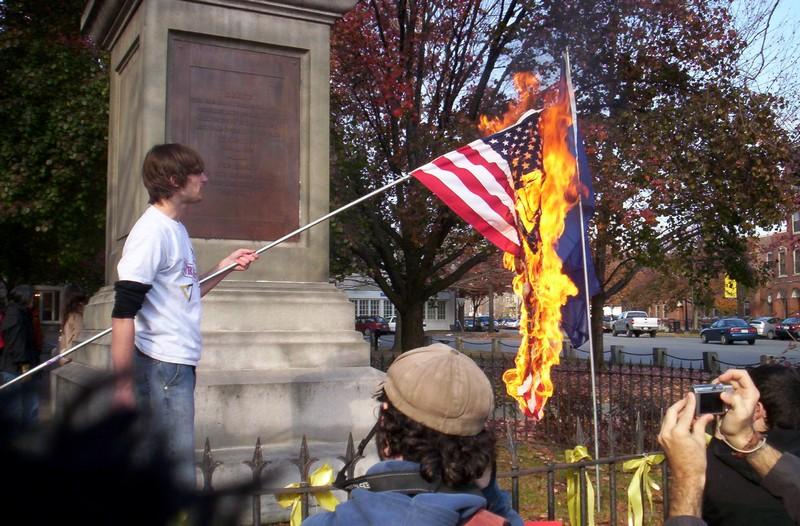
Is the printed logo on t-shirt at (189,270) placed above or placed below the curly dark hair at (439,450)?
above

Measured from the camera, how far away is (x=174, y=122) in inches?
253

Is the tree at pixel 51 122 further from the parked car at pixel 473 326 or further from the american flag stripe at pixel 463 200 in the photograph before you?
the parked car at pixel 473 326

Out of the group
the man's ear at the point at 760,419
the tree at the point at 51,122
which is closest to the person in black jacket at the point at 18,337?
the tree at the point at 51,122

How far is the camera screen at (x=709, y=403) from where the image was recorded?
289 centimetres

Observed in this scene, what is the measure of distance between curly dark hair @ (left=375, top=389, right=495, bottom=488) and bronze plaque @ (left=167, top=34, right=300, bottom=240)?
4556 millimetres

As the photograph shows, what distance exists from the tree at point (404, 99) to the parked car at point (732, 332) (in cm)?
3170

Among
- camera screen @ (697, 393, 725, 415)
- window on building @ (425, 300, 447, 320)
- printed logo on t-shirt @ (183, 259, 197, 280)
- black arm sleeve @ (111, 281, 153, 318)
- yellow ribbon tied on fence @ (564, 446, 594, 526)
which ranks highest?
window on building @ (425, 300, 447, 320)

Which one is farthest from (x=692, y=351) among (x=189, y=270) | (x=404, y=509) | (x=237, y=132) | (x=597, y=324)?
(x=404, y=509)

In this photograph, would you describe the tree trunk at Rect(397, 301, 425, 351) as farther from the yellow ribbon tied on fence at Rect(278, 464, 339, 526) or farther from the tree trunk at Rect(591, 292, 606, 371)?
the yellow ribbon tied on fence at Rect(278, 464, 339, 526)

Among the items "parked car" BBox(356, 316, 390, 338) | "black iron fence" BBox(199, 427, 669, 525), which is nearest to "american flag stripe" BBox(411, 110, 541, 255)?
"black iron fence" BBox(199, 427, 669, 525)

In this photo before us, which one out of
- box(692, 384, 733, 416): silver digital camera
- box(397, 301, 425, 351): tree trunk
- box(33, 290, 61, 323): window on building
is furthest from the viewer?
box(33, 290, 61, 323): window on building

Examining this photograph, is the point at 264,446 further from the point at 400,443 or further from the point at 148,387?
the point at 400,443

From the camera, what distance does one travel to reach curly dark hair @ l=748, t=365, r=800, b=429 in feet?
11.0

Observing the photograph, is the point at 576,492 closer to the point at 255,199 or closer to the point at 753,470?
the point at 753,470
